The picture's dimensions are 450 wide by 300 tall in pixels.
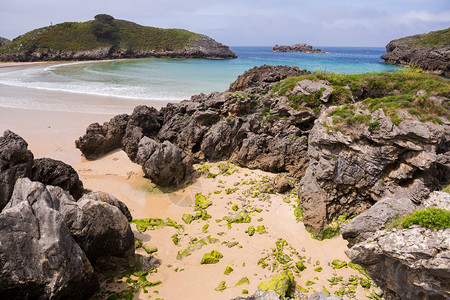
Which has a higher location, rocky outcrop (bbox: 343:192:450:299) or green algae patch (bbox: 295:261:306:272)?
rocky outcrop (bbox: 343:192:450:299)

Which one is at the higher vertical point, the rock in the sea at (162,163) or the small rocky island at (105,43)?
the small rocky island at (105,43)

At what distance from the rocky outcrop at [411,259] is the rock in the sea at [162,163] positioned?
34.3ft

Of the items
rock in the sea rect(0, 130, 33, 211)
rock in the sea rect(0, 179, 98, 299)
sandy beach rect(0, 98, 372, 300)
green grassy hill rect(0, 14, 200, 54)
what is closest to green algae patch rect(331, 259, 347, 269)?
sandy beach rect(0, 98, 372, 300)

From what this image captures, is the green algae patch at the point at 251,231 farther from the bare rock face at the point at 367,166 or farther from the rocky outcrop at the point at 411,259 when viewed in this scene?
the rocky outcrop at the point at 411,259

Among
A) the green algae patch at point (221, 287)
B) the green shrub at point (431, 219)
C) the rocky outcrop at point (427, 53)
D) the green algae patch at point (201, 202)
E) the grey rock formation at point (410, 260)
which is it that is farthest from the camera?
the rocky outcrop at point (427, 53)

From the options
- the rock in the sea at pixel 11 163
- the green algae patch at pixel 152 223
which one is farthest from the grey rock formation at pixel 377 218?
the rock in the sea at pixel 11 163

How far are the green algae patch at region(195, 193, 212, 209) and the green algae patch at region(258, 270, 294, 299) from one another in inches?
226

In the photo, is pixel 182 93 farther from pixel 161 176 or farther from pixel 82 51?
pixel 82 51

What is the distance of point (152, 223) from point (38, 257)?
18.6 ft

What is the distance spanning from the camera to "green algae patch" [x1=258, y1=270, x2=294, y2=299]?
8078mm

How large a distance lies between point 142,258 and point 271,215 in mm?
5941

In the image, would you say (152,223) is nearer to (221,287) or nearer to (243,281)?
(221,287)

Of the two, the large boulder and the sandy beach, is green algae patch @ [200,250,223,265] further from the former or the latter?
the large boulder

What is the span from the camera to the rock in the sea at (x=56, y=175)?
487 inches
